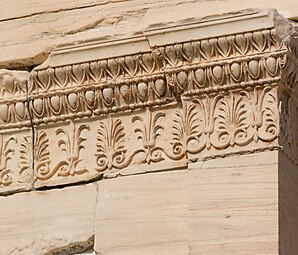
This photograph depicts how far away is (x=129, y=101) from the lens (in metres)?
7.05

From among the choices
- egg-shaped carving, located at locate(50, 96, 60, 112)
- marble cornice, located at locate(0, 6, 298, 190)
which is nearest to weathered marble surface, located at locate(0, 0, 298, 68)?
marble cornice, located at locate(0, 6, 298, 190)

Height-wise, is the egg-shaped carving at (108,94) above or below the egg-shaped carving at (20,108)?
above

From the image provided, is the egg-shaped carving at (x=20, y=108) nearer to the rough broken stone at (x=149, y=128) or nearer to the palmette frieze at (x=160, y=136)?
the rough broken stone at (x=149, y=128)

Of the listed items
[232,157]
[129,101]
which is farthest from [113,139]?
[232,157]

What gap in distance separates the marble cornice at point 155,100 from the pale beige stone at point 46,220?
0.08m

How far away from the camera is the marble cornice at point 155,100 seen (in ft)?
22.1

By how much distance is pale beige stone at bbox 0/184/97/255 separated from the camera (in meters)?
7.03

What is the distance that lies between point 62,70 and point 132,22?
0.39m

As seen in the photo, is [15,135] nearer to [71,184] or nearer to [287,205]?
[71,184]

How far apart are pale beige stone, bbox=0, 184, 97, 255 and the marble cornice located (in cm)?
8

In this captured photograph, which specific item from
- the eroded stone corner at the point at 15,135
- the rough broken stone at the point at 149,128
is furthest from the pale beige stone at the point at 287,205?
the eroded stone corner at the point at 15,135

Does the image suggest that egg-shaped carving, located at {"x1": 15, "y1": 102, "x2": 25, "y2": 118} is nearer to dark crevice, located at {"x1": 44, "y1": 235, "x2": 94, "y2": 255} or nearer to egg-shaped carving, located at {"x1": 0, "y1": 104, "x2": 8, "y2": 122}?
egg-shaped carving, located at {"x1": 0, "y1": 104, "x2": 8, "y2": 122}

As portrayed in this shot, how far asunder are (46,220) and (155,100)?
2.47 ft

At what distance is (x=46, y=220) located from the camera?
7117 millimetres
